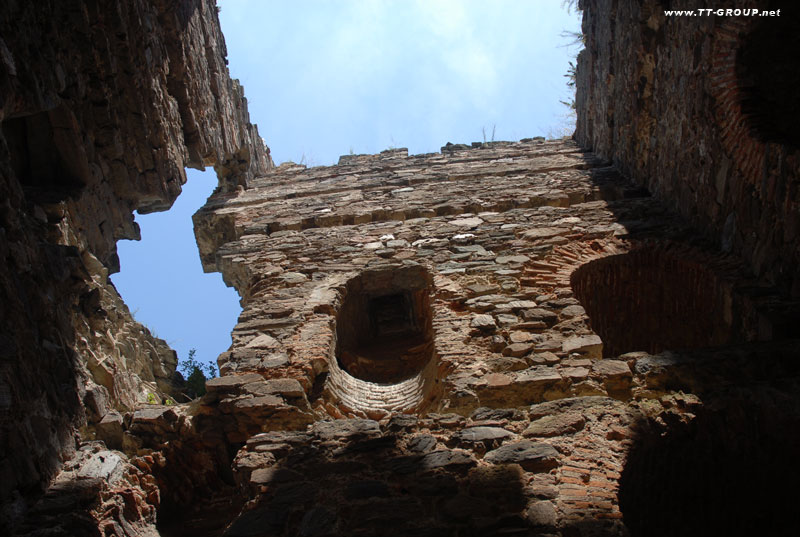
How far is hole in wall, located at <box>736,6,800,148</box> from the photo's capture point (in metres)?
3.93

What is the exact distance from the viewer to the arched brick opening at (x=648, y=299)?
15.3ft

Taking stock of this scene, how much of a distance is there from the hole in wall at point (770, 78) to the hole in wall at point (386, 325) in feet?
8.68

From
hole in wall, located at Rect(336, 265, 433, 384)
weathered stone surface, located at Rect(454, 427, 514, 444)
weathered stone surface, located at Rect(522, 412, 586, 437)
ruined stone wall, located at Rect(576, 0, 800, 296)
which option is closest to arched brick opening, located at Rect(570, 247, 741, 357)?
ruined stone wall, located at Rect(576, 0, 800, 296)

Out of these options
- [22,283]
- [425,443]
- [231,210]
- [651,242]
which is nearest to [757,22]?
[651,242]

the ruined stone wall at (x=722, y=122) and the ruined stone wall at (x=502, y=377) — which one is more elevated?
the ruined stone wall at (x=722, y=122)

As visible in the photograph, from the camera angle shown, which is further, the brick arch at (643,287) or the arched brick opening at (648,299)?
the arched brick opening at (648,299)

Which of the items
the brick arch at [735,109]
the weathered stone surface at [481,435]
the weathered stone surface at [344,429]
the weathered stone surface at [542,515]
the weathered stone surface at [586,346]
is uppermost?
the brick arch at [735,109]

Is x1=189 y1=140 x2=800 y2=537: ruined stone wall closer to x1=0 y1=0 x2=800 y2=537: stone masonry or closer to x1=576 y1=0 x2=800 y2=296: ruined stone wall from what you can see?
x1=0 y1=0 x2=800 y2=537: stone masonry

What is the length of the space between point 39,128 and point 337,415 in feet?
9.85

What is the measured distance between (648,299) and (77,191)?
15.2ft

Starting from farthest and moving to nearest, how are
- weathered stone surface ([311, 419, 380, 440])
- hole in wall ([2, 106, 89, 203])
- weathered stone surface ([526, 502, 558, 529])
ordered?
hole in wall ([2, 106, 89, 203]) → weathered stone surface ([311, 419, 380, 440]) → weathered stone surface ([526, 502, 558, 529])

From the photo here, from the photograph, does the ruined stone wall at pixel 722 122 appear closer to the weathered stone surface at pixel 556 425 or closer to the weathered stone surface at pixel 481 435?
the weathered stone surface at pixel 556 425

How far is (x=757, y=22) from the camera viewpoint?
389 centimetres

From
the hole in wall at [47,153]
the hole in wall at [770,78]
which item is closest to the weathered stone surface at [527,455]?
the hole in wall at [770,78]
